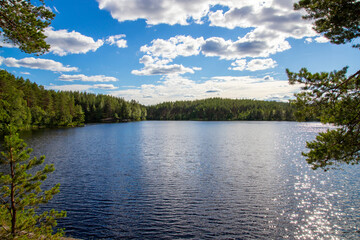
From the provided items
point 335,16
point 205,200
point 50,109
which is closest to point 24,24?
point 335,16

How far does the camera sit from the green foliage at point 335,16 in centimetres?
913

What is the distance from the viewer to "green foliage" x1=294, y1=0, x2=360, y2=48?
9133 millimetres

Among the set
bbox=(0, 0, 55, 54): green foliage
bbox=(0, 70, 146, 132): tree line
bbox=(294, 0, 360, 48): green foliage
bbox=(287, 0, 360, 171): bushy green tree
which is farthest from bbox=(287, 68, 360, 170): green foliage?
bbox=(0, 70, 146, 132): tree line

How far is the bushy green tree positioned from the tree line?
44.4 meters

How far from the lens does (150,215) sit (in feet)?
53.1

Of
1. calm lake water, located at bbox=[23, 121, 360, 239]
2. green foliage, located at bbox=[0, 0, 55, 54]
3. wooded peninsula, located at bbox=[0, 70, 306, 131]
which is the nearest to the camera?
green foliage, located at bbox=[0, 0, 55, 54]

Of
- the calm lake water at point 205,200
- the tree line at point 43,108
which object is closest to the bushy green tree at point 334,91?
the calm lake water at point 205,200

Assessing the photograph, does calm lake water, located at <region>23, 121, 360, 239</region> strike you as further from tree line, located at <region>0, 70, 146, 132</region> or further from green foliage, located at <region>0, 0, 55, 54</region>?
tree line, located at <region>0, 70, 146, 132</region>

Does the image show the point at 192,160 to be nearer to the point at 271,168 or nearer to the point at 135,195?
the point at 271,168

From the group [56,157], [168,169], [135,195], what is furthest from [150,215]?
[56,157]

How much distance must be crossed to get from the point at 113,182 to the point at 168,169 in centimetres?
799

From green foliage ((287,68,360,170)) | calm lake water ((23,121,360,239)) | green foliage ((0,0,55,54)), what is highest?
green foliage ((0,0,55,54))

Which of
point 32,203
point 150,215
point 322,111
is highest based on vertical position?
point 322,111

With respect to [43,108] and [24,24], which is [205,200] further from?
[43,108]
